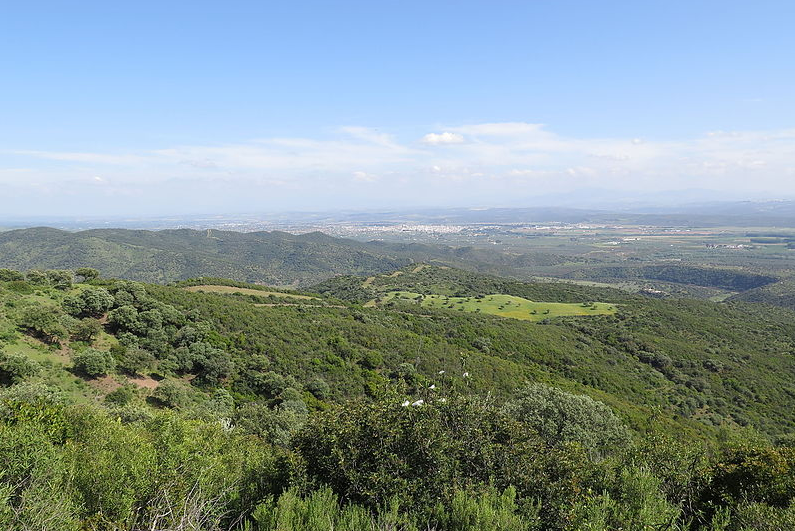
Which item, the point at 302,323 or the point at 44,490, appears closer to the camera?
the point at 44,490

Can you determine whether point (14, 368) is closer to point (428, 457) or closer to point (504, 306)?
point (428, 457)

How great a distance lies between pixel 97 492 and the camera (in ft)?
38.5

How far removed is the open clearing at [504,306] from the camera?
8988 cm

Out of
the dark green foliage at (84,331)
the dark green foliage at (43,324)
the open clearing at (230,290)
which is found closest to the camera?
the dark green foliage at (43,324)

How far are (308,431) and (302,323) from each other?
1382 inches

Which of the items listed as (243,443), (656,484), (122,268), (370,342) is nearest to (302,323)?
(370,342)

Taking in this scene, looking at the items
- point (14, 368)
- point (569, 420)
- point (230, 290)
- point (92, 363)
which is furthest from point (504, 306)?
point (14, 368)

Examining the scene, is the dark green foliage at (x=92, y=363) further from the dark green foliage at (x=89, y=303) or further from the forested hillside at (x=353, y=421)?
the dark green foliage at (x=89, y=303)

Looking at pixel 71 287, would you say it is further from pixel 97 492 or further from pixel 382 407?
pixel 382 407

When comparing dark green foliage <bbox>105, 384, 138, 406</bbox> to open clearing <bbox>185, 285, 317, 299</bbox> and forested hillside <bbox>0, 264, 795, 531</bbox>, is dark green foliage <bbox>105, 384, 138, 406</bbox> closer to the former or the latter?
forested hillside <bbox>0, 264, 795, 531</bbox>

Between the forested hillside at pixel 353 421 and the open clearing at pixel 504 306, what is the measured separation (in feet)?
64.8

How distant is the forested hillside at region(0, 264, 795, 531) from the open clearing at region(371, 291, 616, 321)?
19764mm

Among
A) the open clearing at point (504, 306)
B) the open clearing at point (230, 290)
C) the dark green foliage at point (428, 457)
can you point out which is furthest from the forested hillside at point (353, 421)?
the open clearing at point (504, 306)

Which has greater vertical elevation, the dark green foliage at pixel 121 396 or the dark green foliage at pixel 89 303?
the dark green foliage at pixel 89 303
